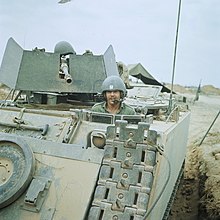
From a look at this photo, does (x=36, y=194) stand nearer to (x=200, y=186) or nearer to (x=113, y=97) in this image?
(x=113, y=97)

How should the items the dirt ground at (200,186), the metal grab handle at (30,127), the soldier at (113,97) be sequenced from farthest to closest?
1. the dirt ground at (200,186)
2. the soldier at (113,97)
3. the metal grab handle at (30,127)

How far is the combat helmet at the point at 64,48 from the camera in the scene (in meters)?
6.75

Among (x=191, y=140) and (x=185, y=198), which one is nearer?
(x=185, y=198)

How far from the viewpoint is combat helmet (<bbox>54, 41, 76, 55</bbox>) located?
22.1 feet

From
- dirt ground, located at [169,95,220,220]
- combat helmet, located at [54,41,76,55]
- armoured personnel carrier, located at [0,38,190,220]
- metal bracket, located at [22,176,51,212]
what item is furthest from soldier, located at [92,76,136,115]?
dirt ground, located at [169,95,220,220]

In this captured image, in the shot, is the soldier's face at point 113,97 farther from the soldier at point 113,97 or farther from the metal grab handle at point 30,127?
the metal grab handle at point 30,127

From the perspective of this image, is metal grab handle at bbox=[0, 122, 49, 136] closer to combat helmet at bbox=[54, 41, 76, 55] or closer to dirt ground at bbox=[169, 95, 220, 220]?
combat helmet at bbox=[54, 41, 76, 55]

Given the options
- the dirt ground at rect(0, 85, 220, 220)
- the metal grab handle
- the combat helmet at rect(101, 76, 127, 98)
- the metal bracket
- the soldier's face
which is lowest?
the dirt ground at rect(0, 85, 220, 220)

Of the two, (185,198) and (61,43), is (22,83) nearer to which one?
(61,43)

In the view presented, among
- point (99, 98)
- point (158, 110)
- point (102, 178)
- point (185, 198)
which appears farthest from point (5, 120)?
point (185, 198)

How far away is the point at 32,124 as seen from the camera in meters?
4.50

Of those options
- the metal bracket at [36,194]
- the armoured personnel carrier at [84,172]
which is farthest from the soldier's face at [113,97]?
the metal bracket at [36,194]

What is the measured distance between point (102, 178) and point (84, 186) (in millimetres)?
171

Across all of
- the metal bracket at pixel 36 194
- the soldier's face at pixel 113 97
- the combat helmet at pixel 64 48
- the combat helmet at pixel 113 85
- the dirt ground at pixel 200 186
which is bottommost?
the dirt ground at pixel 200 186
